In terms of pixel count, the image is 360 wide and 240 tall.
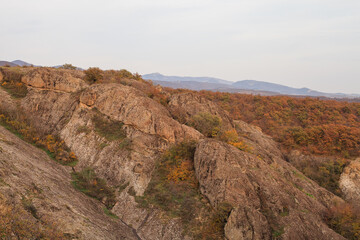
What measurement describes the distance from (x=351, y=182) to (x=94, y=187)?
2337cm

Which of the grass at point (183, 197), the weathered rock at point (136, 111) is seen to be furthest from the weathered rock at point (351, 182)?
the grass at point (183, 197)

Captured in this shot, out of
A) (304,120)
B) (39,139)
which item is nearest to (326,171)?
(304,120)

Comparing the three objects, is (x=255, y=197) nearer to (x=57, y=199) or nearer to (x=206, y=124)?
(x=206, y=124)

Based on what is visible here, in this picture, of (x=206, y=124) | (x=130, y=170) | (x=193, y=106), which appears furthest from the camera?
(x=193, y=106)

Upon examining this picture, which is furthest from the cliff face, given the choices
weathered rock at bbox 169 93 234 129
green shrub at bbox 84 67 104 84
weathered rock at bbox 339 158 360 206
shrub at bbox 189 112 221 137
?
weathered rock at bbox 339 158 360 206

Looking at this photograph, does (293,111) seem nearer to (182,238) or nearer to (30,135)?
(182,238)

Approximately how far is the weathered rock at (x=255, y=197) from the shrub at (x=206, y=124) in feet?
17.2

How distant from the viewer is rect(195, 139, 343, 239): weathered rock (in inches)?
426

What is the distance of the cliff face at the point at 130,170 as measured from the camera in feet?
35.1

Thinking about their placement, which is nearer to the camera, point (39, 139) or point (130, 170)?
point (130, 170)

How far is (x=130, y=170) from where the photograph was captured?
15570 millimetres

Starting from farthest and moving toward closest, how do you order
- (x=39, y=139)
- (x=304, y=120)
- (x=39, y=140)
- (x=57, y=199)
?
1. (x=304, y=120)
2. (x=39, y=139)
3. (x=39, y=140)
4. (x=57, y=199)

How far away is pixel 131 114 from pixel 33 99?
1122 cm

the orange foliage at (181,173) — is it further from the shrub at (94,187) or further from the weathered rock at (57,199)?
the shrub at (94,187)
